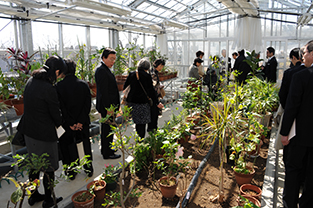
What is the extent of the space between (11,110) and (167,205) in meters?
2.50

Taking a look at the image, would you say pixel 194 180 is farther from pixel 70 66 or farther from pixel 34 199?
pixel 70 66

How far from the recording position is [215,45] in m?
11.0

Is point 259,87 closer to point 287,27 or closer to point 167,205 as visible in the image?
point 167,205

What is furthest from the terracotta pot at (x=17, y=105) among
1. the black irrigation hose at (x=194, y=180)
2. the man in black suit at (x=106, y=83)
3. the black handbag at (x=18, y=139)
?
the black irrigation hose at (x=194, y=180)

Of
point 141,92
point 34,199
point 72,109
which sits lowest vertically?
point 34,199

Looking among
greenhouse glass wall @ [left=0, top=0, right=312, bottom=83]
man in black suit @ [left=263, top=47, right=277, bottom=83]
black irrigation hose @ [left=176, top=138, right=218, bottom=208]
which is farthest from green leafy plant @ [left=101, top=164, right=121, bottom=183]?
man in black suit @ [left=263, top=47, right=277, bottom=83]

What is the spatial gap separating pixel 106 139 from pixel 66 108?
0.99 meters

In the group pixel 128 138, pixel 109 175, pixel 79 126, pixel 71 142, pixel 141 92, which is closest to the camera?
pixel 128 138

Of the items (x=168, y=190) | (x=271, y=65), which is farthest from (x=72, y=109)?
(x=271, y=65)

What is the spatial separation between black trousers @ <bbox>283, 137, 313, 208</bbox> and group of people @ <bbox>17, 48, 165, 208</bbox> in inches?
69.2

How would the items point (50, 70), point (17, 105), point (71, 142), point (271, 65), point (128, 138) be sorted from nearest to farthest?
point (128, 138) < point (50, 70) < point (71, 142) < point (17, 105) < point (271, 65)

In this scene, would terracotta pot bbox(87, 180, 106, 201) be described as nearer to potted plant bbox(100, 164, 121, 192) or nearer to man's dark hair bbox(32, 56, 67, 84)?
potted plant bbox(100, 164, 121, 192)

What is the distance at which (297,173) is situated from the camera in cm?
221

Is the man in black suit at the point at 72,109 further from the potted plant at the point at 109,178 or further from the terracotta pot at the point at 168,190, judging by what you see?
the terracotta pot at the point at 168,190
